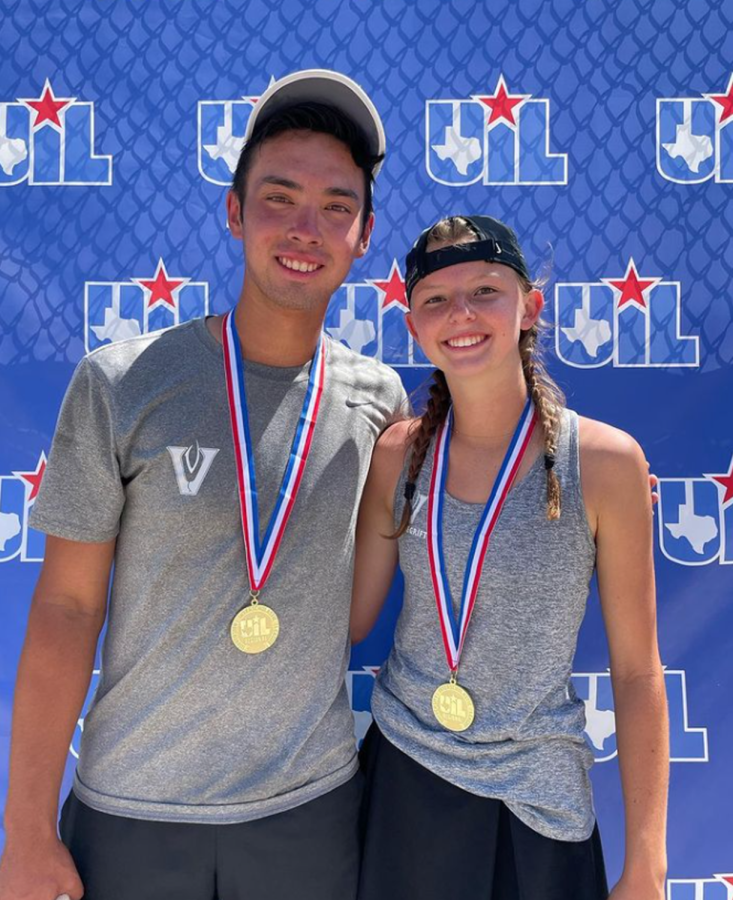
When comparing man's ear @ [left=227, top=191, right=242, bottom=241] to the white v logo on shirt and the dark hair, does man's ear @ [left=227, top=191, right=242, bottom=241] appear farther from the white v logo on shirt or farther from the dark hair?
the white v logo on shirt

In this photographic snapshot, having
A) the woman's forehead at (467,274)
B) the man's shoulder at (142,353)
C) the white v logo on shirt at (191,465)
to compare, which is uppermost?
the woman's forehead at (467,274)

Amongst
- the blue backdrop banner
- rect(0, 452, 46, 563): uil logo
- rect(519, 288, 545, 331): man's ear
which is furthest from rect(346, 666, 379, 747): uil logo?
rect(519, 288, 545, 331): man's ear

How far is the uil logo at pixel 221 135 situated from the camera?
259cm

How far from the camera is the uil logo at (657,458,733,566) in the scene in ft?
8.50

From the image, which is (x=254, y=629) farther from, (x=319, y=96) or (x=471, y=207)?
(x=471, y=207)

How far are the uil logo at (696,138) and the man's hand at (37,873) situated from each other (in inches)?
93.2

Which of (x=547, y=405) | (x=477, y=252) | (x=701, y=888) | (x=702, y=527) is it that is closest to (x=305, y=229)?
(x=477, y=252)

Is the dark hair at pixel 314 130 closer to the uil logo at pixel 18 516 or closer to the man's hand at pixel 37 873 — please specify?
the uil logo at pixel 18 516

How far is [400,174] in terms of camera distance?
261 centimetres

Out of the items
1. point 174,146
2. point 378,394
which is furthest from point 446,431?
point 174,146

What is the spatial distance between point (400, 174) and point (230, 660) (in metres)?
1.54

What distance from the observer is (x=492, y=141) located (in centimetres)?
260

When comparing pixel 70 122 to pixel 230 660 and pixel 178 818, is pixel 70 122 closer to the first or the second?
pixel 230 660

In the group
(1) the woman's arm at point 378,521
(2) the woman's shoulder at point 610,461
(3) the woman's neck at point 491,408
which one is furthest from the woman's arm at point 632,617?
(1) the woman's arm at point 378,521
